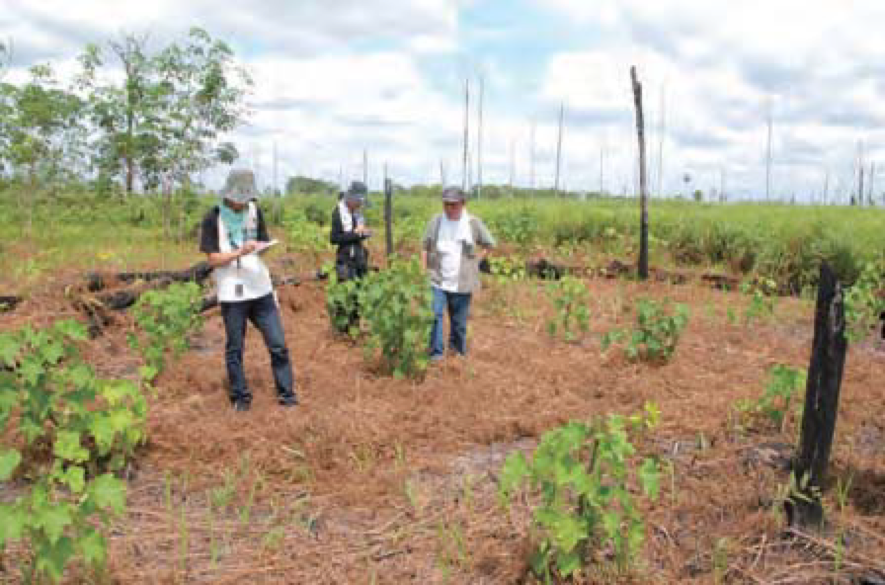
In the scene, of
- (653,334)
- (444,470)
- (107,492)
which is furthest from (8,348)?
(653,334)

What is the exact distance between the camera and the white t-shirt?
588 centimetres

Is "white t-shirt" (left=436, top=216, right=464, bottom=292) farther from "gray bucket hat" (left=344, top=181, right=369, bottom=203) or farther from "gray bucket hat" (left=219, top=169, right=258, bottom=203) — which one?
"gray bucket hat" (left=219, top=169, right=258, bottom=203)

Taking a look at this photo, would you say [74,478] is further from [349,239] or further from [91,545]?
[349,239]

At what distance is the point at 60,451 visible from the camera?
3.14 m

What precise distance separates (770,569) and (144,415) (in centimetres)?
308

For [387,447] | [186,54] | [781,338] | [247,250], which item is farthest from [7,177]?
[781,338]

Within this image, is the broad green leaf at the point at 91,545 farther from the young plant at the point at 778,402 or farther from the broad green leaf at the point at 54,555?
the young plant at the point at 778,402

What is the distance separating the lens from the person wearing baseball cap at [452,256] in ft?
19.3

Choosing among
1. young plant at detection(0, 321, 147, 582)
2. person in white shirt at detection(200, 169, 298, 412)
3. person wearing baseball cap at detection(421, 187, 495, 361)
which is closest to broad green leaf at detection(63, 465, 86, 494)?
young plant at detection(0, 321, 147, 582)

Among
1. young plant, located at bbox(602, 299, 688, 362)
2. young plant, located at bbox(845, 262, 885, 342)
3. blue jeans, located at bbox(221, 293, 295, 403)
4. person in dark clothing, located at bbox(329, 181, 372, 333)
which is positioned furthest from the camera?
young plant, located at bbox(845, 262, 885, 342)

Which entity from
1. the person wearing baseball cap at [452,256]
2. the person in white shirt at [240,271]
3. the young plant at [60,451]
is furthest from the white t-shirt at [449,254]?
the young plant at [60,451]

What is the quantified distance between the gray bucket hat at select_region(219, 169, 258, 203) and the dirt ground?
1.37 metres

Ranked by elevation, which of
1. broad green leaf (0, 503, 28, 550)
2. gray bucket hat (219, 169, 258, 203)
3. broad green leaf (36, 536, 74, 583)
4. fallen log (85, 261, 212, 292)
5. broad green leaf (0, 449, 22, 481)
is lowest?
broad green leaf (36, 536, 74, 583)

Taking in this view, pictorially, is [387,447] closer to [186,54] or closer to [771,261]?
[771,261]
